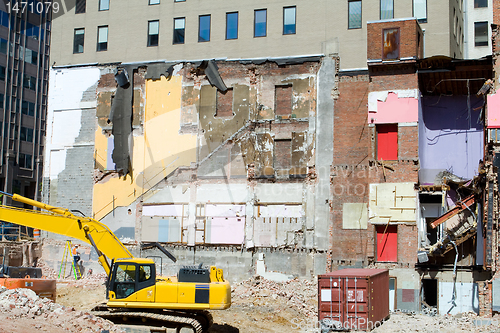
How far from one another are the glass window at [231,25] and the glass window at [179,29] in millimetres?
3561

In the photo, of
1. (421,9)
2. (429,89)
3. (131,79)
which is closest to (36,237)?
(131,79)

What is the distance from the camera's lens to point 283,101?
115 feet

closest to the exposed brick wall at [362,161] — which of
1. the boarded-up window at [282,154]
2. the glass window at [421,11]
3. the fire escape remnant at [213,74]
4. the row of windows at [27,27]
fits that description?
the boarded-up window at [282,154]

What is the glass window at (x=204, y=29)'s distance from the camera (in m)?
45.5

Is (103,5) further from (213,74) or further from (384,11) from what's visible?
(384,11)

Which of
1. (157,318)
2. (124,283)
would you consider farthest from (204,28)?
(157,318)

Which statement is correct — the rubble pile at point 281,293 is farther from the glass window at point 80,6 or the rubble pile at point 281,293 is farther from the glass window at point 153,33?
the glass window at point 80,6

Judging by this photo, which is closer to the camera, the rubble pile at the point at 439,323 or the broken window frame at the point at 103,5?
the rubble pile at the point at 439,323

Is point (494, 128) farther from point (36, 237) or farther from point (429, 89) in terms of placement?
point (36, 237)

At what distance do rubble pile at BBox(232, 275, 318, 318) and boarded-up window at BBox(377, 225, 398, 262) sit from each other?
159 inches

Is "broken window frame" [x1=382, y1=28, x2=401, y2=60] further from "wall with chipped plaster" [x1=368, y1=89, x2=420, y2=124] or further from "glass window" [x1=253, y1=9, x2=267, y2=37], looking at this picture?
Result: "glass window" [x1=253, y1=9, x2=267, y2=37]

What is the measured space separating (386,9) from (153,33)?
704 inches

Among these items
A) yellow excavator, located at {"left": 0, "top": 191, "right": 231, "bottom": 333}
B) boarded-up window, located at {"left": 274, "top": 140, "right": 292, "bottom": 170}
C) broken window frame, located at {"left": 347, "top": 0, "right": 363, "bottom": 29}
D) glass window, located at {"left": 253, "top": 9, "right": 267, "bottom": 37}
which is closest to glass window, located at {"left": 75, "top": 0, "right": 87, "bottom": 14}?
glass window, located at {"left": 253, "top": 9, "right": 267, "bottom": 37}

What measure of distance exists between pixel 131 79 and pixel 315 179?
45.5 ft
